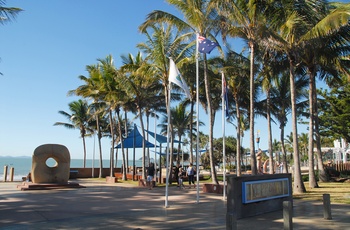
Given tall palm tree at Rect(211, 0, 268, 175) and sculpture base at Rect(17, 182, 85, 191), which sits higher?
tall palm tree at Rect(211, 0, 268, 175)

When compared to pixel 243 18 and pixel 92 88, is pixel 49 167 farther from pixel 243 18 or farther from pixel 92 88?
pixel 243 18

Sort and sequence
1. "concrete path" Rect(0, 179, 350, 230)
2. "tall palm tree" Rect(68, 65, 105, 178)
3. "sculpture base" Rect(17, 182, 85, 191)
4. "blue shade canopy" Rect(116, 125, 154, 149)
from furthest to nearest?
"blue shade canopy" Rect(116, 125, 154, 149) → "tall palm tree" Rect(68, 65, 105, 178) → "sculpture base" Rect(17, 182, 85, 191) → "concrete path" Rect(0, 179, 350, 230)

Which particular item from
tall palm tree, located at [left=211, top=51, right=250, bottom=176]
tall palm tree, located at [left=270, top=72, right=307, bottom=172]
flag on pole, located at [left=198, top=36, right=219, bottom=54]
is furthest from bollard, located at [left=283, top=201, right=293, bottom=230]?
tall palm tree, located at [left=270, top=72, right=307, bottom=172]

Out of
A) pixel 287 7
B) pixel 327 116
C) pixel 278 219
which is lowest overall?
pixel 278 219

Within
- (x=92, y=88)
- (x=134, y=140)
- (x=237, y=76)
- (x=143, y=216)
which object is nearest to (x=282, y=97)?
(x=237, y=76)

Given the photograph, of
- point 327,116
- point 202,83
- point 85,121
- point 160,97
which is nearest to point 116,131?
point 85,121

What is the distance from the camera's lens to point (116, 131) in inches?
1906

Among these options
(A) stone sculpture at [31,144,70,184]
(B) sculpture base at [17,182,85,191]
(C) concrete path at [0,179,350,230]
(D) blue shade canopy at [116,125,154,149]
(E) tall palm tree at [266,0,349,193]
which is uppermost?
(E) tall palm tree at [266,0,349,193]

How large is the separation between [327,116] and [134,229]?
2911 cm

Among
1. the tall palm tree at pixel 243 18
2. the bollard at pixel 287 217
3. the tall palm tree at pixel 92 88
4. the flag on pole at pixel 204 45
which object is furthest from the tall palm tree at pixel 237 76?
the bollard at pixel 287 217

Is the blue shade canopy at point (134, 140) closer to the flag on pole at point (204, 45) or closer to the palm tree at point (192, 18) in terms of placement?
the palm tree at point (192, 18)

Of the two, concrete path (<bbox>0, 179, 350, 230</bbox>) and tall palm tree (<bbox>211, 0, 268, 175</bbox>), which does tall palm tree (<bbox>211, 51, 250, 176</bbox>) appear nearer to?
tall palm tree (<bbox>211, 0, 268, 175</bbox>)

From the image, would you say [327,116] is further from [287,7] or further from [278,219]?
[278,219]

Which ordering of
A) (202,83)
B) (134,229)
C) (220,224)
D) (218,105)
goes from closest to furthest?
(134,229)
(220,224)
(202,83)
(218,105)
